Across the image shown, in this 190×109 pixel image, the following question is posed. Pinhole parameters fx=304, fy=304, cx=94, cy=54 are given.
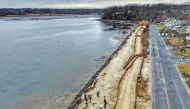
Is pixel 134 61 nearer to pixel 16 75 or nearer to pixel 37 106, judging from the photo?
pixel 16 75

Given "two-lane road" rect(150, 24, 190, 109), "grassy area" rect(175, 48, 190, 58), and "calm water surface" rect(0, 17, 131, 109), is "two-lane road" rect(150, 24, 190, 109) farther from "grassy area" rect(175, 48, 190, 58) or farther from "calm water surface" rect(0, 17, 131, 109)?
"calm water surface" rect(0, 17, 131, 109)

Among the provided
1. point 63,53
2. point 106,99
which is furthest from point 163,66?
point 63,53

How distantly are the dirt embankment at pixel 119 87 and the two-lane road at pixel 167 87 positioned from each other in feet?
4.18

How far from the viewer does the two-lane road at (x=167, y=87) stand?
36406 millimetres

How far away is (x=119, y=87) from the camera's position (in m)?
45.7

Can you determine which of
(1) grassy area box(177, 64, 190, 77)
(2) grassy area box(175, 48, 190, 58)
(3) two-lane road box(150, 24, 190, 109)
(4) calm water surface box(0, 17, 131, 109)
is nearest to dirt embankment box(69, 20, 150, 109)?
(3) two-lane road box(150, 24, 190, 109)

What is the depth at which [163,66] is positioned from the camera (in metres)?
56.3

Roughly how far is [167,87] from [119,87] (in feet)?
23.4

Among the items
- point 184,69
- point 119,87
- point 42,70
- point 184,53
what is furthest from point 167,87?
point 184,53

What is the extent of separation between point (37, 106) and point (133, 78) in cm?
1709

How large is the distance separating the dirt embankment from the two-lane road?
1.28 m

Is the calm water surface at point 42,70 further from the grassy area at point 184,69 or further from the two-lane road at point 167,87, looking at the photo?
the grassy area at point 184,69

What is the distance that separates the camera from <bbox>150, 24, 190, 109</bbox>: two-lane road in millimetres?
36406

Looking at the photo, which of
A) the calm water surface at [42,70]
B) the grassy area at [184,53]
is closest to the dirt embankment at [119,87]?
the calm water surface at [42,70]
